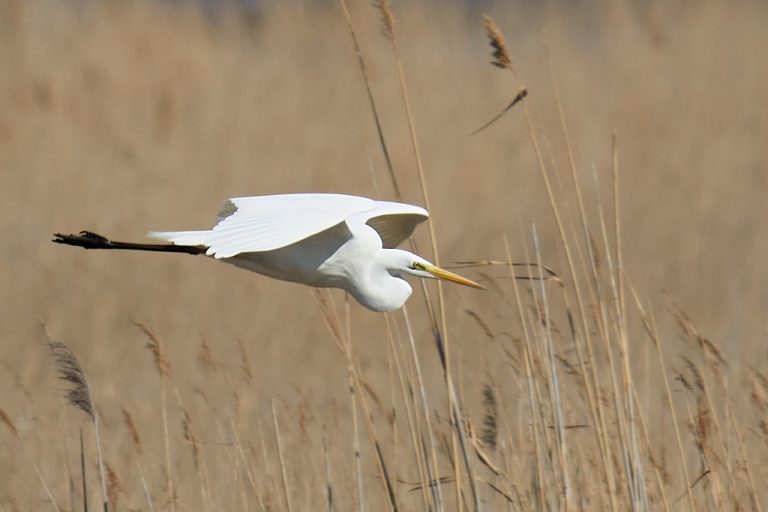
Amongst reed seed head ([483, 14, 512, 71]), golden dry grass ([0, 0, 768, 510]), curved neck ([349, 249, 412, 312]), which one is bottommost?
curved neck ([349, 249, 412, 312])

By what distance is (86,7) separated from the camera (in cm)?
619

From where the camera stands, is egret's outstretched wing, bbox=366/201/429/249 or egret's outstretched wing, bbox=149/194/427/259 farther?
egret's outstretched wing, bbox=366/201/429/249

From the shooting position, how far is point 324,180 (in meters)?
5.52

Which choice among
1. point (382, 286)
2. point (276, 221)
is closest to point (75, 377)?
point (276, 221)

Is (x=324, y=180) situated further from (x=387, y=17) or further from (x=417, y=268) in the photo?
(x=387, y=17)

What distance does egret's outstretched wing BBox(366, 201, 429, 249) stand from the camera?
2.21 m

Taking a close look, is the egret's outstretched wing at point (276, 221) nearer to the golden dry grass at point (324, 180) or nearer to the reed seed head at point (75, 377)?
the reed seed head at point (75, 377)

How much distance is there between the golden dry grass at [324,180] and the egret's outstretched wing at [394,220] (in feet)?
2.48

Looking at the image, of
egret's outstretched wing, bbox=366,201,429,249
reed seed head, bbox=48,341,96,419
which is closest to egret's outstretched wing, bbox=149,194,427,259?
egret's outstretched wing, bbox=366,201,429,249

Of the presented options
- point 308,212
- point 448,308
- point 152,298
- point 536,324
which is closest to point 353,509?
point 536,324

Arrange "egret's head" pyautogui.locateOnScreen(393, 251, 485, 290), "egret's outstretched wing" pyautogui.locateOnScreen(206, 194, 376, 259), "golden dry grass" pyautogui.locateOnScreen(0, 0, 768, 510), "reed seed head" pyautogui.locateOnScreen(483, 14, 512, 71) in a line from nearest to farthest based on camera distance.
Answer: "egret's outstretched wing" pyautogui.locateOnScreen(206, 194, 376, 259)
"reed seed head" pyautogui.locateOnScreen(483, 14, 512, 71)
"egret's head" pyautogui.locateOnScreen(393, 251, 485, 290)
"golden dry grass" pyautogui.locateOnScreen(0, 0, 768, 510)

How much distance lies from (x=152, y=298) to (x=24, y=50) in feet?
5.01

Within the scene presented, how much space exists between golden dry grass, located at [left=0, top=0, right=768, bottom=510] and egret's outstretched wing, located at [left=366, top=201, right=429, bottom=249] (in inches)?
29.8

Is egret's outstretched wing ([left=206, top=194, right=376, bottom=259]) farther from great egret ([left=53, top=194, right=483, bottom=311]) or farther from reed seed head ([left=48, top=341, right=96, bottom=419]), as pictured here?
reed seed head ([left=48, top=341, right=96, bottom=419])
